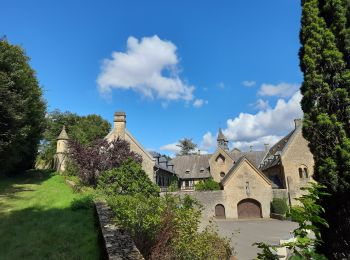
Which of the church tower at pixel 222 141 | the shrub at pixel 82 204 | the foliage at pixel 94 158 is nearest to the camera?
the shrub at pixel 82 204

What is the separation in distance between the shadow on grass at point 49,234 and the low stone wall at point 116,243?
30.3 inches

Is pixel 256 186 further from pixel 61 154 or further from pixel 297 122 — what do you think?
pixel 61 154

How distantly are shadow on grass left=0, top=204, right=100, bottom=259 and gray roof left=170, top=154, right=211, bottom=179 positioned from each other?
127ft

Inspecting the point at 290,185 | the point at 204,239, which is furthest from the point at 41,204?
the point at 290,185

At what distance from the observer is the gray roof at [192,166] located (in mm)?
53188

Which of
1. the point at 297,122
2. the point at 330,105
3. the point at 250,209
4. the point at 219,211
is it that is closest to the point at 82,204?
the point at 330,105

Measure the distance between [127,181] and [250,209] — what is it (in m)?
22.2

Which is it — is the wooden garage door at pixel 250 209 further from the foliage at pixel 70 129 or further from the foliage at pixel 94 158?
the foliage at pixel 70 129

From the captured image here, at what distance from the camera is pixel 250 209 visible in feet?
128

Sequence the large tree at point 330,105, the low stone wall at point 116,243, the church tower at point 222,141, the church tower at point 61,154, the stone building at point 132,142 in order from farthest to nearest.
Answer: the church tower at point 222,141, the church tower at point 61,154, the stone building at point 132,142, the large tree at point 330,105, the low stone wall at point 116,243

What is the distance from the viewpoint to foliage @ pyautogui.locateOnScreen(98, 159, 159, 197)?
2217cm

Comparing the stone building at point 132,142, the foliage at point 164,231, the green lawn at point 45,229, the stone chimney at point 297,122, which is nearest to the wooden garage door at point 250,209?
the stone building at point 132,142

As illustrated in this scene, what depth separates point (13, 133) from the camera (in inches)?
928

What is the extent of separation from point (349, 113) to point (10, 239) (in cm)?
1238
